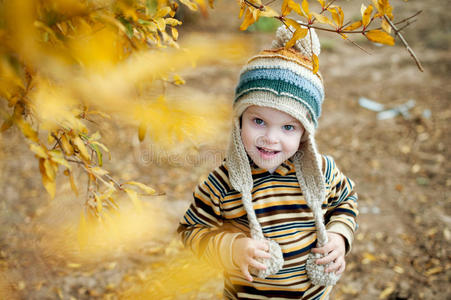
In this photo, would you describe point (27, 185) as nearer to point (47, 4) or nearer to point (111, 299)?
point (111, 299)

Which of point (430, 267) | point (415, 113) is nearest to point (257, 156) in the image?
point (430, 267)

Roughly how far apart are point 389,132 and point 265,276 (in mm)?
3995

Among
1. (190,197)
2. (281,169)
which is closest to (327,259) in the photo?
(281,169)

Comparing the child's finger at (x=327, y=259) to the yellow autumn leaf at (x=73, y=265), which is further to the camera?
the yellow autumn leaf at (x=73, y=265)

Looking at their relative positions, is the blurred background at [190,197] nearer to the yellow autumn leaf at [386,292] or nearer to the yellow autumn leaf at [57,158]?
the yellow autumn leaf at [386,292]

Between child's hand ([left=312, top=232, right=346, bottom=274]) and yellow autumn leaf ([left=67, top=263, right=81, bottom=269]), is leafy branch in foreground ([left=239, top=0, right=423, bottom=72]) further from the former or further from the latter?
yellow autumn leaf ([left=67, top=263, right=81, bottom=269])

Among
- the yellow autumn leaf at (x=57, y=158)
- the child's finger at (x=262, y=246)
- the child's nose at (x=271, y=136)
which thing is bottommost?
the child's finger at (x=262, y=246)

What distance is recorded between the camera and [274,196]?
1450mm

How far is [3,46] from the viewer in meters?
0.62

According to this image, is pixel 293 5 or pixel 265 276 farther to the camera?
pixel 265 276

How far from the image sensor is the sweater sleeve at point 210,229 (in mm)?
1405

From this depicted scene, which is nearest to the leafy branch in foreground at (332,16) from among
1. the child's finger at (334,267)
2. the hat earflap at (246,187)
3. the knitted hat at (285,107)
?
the knitted hat at (285,107)

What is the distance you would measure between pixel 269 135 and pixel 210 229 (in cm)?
47

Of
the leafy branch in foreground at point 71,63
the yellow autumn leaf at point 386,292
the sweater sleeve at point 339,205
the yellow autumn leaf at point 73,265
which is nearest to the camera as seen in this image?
the leafy branch in foreground at point 71,63
